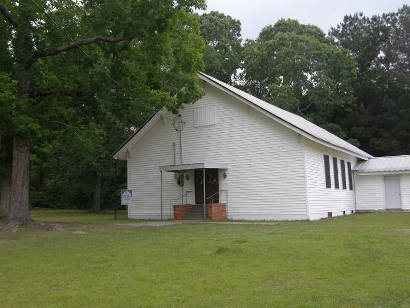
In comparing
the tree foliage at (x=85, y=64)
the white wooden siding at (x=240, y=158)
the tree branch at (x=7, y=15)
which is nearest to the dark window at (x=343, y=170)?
the white wooden siding at (x=240, y=158)

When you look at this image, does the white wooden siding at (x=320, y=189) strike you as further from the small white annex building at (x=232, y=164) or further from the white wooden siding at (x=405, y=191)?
the white wooden siding at (x=405, y=191)

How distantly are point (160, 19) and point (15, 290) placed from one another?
1062 centimetres

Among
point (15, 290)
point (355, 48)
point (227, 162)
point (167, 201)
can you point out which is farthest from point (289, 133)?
point (355, 48)

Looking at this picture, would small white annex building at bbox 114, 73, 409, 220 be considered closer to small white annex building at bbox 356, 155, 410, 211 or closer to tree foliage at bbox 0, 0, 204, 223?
small white annex building at bbox 356, 155, 410, 211

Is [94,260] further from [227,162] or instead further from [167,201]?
[167,201]

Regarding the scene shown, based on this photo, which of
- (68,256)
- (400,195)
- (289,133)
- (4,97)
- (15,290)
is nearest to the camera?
(15,290)

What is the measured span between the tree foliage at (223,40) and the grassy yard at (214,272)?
107 ft

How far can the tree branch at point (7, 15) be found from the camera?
1477cm

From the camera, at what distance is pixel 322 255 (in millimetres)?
8828

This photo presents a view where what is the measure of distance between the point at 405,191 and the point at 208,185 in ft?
40.1

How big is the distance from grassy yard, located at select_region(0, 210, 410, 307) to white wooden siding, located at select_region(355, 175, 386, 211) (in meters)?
15.5

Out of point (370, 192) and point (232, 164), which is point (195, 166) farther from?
point (370, 192)

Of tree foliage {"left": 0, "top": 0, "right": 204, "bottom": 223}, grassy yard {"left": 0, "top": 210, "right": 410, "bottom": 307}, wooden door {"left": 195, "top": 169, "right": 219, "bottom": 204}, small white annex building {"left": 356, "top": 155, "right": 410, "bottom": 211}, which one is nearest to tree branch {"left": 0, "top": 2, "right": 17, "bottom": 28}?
tree foliage {"left": 0, "top": 0, "right": 204, "bottom": 223}

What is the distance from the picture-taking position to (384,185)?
26.8 metres
